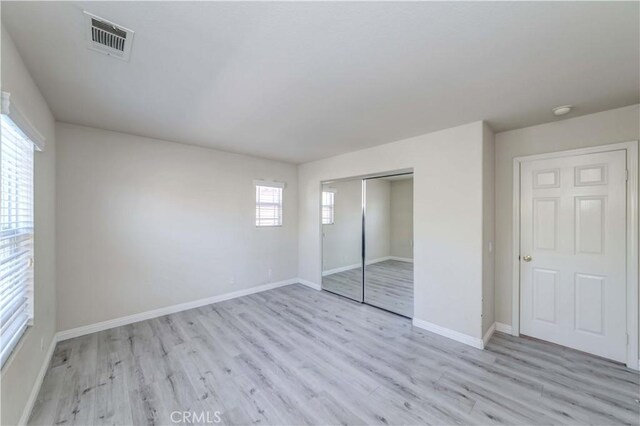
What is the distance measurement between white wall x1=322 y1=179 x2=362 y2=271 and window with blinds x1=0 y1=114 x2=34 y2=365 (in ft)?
12.3

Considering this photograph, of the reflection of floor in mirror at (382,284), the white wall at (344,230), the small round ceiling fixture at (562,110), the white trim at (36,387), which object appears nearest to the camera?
the white trim at (36,387)

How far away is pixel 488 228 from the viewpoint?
2977 mm

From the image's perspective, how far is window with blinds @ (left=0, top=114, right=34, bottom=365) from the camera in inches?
60.8

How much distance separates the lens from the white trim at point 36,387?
1723 millimetres

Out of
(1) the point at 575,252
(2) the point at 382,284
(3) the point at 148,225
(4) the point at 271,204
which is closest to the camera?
(1) the point at 575,252

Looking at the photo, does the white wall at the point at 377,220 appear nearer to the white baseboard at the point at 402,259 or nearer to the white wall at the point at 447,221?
the white baseboard at the point at 402,259

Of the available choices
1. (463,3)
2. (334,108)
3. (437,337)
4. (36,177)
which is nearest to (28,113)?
(36,177)

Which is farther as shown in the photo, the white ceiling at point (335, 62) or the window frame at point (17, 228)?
the window frame at point (17, 228)

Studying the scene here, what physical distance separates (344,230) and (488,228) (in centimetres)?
240

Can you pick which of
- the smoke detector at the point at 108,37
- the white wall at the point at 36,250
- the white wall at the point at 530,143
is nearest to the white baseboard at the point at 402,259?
the white wall at the point at 530,143

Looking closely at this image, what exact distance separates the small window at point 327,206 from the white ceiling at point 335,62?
2074 mm

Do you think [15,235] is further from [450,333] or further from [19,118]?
[450,333]

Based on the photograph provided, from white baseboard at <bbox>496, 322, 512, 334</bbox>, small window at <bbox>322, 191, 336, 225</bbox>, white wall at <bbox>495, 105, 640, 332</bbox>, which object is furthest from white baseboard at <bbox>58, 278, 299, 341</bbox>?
white wall at <bbox>495, 105, 640, 332</bbox>

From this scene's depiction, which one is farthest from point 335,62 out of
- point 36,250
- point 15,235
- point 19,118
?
point 36,250
